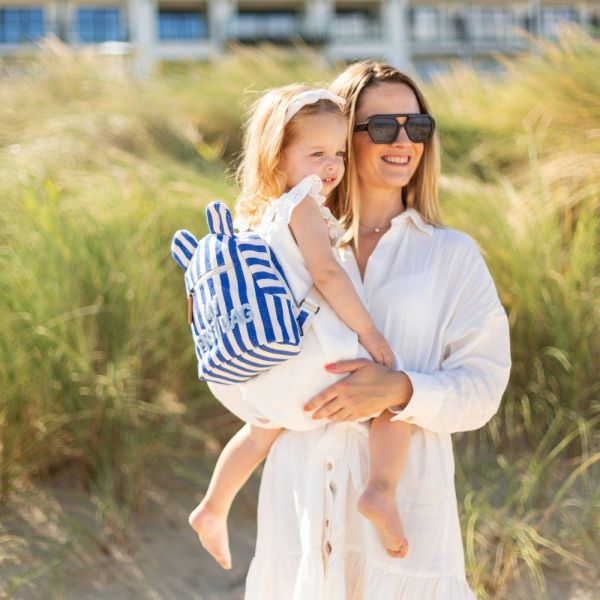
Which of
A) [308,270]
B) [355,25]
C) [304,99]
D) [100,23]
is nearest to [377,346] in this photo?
[308,270]

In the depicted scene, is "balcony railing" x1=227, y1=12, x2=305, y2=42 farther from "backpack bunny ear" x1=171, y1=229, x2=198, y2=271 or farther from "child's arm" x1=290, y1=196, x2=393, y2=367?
"child's arm" x1=290, y1=196, x2=393, y2=367

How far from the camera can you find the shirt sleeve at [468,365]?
2.03 m

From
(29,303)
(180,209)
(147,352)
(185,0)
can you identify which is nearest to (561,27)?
(180,209)

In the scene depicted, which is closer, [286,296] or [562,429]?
[286,296]

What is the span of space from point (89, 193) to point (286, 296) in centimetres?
299

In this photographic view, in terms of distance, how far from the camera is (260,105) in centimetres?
224

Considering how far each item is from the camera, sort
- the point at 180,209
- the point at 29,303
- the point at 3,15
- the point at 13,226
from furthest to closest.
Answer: the point at 3,15 < the point at 180,209 < the point at 13,226 < the point at 29,303

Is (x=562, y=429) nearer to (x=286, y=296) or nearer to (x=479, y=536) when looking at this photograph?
(x=479, y=536)

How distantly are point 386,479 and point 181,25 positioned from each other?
44.1 metres

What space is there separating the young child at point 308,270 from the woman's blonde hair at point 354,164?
75 millimetres

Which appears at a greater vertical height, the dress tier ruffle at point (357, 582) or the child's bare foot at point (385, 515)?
the child's bare foot at point (385, 515)

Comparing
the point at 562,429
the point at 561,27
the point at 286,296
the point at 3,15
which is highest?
the point at 3,15

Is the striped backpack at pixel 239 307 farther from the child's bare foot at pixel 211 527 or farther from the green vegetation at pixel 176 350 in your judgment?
the green vegetation at pixel 176 350

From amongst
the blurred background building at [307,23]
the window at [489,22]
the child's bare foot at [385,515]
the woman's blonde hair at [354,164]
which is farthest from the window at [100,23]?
the child's bare foot at [385,515]
